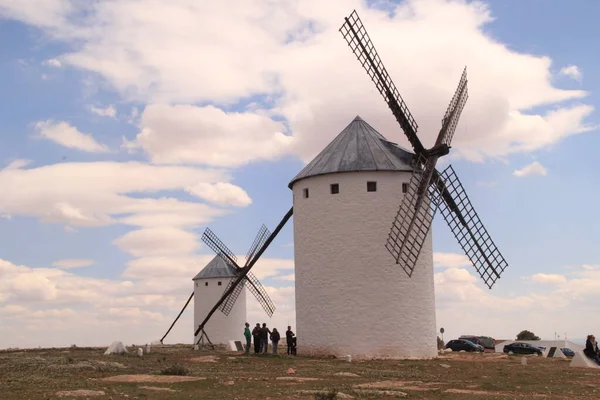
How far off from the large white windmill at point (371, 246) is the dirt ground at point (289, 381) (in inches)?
108

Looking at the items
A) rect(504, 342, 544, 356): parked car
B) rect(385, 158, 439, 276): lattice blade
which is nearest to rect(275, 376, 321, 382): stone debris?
rect(385, 158, 439, 276): lattice blade

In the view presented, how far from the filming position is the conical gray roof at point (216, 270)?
2282 inches

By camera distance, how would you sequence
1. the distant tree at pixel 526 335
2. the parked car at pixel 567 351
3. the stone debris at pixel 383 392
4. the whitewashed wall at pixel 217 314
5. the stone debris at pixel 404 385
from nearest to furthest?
the stone debris at pixel 383 392
the stone debris at pixel 404 385
the parked car at pixel 567 351
the whitewashed wall at pixel 217 314
the distant tree at pixel 526 335

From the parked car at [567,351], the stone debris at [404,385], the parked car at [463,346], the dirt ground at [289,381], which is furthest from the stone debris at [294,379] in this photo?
the parked car at [567,351]

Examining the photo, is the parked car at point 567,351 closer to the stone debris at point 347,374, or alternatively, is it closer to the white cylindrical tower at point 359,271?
the white cylindrical tower at point 359,271

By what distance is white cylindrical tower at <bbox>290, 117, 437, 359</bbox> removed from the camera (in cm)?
3023

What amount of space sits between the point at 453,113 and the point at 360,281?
9.30 metres

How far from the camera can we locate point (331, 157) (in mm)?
32312

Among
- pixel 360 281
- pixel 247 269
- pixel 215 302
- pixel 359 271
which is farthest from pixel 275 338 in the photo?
pixel 215 302

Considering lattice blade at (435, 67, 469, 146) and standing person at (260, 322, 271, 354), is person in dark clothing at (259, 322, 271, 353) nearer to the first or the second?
standing person at (260, 322, 271, 354)

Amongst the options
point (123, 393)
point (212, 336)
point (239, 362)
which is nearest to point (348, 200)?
point (239, 362)

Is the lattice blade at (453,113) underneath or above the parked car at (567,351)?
above

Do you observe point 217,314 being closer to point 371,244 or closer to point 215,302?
point 215,302

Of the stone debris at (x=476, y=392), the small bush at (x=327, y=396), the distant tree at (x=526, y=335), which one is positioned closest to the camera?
the small bush at (x=327, y=396)
